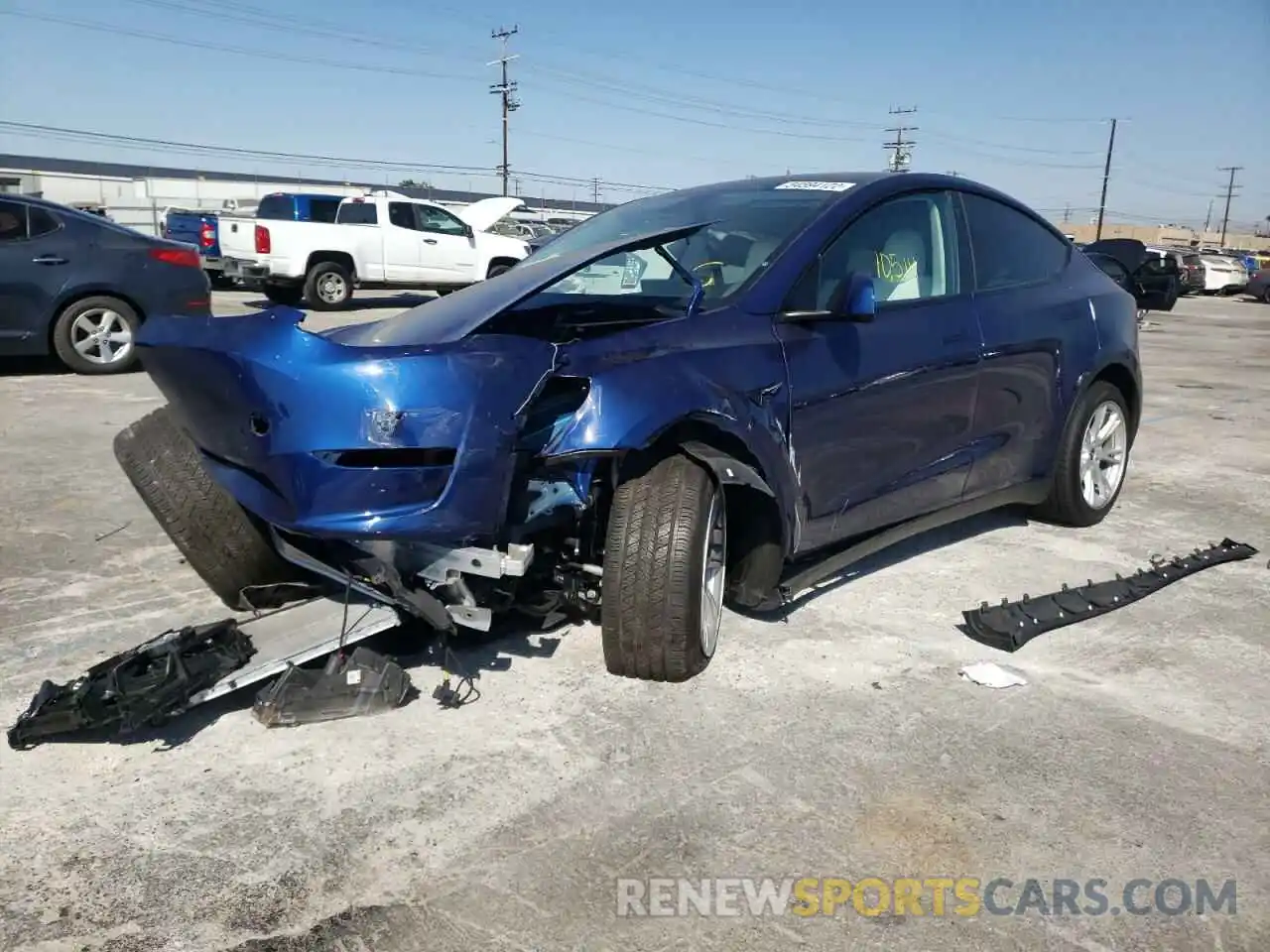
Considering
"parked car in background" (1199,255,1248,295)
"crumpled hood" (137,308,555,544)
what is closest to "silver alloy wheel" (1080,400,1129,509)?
"crumpled hood" (137,308,555,544)

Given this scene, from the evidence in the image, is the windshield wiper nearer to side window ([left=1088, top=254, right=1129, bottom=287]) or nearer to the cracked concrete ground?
the cracked concrete ground

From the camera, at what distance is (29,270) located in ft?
26.3

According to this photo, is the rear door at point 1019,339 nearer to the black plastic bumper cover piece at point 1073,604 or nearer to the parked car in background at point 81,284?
the black plastic bumper cover piece at point 1073,604

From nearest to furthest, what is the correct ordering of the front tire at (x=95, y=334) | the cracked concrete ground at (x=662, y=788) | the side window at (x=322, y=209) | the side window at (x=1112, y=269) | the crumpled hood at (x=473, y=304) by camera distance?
the cracked concrete ground at (x=662, y=788) → the crumpled hood at (x=473, y=304) → the side window at (x=1112, y=269) → the front tire at (x=95, y=334) → the side window at (x=322, y=209)

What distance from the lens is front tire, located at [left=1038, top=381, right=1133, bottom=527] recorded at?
4.81 meters

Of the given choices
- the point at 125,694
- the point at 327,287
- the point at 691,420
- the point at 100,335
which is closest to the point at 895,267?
the point at 691,420

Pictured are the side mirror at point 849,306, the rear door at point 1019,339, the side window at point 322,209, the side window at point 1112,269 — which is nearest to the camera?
the side mirror at point 849,306

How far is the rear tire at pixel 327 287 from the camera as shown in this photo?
53.9ft

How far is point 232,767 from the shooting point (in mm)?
2730

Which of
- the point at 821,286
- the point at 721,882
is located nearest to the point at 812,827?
the point at 721,882

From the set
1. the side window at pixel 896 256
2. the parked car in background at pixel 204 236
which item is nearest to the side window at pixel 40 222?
the side window at pixel 896 256

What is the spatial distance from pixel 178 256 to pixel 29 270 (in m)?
1.15

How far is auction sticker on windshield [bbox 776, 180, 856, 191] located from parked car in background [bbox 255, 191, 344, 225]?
14510 mm

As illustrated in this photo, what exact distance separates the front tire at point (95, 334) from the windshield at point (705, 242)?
5749 millimetres
